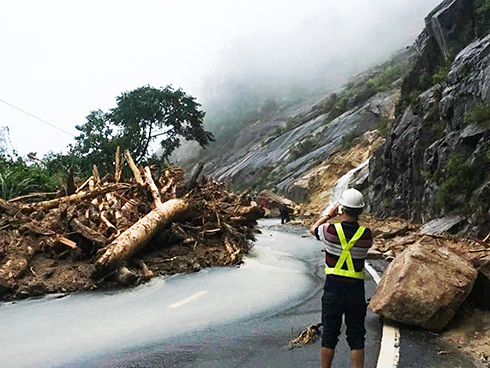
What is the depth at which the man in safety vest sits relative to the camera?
4023mm

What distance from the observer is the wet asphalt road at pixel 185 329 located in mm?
4629

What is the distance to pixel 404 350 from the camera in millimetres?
4863

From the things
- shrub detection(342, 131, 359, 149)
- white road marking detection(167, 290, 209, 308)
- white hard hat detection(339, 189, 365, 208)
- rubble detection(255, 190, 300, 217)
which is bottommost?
rubble detection(255, 190, 300, 217)

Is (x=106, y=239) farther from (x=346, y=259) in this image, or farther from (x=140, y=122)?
(x=140, y=122)

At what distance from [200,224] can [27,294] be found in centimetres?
575

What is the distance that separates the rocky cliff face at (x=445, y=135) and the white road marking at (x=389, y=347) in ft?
22.3

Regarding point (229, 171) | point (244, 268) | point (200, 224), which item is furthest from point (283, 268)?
point (229, 171)

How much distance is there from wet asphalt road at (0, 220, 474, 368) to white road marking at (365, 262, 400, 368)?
8 centimetres

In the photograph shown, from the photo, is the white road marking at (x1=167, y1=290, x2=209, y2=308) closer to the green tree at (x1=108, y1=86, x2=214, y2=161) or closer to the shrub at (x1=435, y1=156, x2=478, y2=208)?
the shrub at (x1=435, y1=156, x2=478, y2=208)

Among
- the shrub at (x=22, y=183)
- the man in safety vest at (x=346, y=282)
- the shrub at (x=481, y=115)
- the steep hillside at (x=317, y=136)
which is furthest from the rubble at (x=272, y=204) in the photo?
the man in safety vest at (x=346, y=282)

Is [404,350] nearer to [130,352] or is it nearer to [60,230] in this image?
[130,352]

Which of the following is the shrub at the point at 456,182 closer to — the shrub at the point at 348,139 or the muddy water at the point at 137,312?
the muddy water at the point at 137,312

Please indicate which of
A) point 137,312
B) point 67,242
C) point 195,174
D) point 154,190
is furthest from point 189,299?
point 195,174

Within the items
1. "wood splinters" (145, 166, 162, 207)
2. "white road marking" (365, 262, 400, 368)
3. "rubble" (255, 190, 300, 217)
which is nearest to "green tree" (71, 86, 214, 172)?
"rubble" (255, 190, 300, 217)
